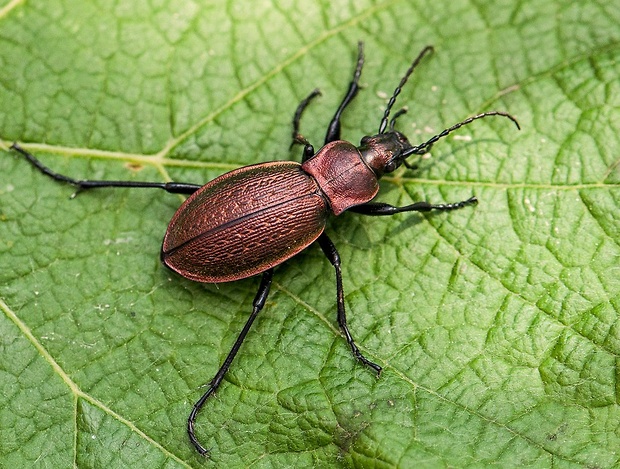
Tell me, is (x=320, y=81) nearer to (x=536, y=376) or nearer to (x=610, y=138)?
(x=610, y=138)

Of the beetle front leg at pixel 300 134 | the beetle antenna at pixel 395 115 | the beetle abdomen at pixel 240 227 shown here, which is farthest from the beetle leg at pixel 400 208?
the beetle antenna at pixel 395 115

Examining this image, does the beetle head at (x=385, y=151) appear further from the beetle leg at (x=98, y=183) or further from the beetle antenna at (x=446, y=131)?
the beetle leg at (x=98, y=183)

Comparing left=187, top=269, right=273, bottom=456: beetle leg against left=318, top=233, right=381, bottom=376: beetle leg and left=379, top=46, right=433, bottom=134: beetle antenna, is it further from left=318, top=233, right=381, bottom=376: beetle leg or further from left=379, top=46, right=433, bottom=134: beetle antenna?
left=379, top=46, right=433, bottom=134: beetle antenna

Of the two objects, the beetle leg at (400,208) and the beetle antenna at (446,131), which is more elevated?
the beetle antenna at (446,131)

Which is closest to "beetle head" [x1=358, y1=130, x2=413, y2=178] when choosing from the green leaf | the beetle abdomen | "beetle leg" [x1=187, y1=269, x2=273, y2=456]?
the green leaf

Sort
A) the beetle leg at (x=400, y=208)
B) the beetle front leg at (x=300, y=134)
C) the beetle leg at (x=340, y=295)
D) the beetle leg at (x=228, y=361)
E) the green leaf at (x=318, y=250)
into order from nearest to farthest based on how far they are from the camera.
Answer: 1. the green leaf at (x=318, y=250)
2. the beetle leg at (x=228, y=361)
3. the beetle leg at (x=340, y=295)
4. the beetle leg at (x=400, y=208)
5. the beetle front leg at (x=300, y=134)

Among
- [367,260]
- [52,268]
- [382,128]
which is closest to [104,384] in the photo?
[52,268]
